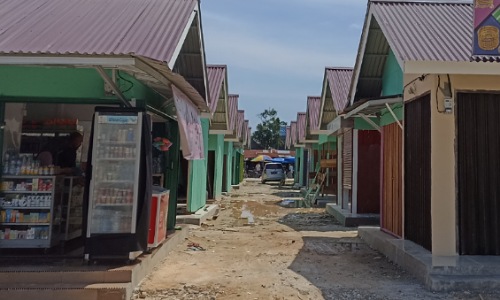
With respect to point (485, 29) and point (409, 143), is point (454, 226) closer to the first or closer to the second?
point (409, 143)

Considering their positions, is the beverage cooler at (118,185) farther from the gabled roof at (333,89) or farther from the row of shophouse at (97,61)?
the gabled roof at (333,89)

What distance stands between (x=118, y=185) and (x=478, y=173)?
4926 millimetres

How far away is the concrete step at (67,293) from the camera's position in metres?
4.67

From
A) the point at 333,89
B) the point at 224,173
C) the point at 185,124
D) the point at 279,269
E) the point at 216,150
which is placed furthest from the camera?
the point at 224,173

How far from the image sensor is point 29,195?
5.99m

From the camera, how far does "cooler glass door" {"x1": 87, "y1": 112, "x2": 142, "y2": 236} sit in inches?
210

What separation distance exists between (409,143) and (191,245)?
14.5 feet

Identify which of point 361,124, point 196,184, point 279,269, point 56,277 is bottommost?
point 279,269

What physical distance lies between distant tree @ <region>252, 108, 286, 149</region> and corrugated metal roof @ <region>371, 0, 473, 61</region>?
59.3m

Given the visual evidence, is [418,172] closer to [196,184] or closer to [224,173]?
[196,184]

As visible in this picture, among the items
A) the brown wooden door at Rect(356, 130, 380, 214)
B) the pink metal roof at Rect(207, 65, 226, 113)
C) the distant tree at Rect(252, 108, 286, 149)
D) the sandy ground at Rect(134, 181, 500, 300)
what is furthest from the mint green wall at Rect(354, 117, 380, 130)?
the distant tree at Rect(252, 108, 286, 149)

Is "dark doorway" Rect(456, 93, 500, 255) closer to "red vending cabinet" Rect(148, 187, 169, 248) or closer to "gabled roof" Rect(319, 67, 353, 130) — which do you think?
"red vending cabinet" Rect(148, 187, 169, 248)

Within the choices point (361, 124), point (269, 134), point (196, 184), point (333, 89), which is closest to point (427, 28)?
point (361, 124)

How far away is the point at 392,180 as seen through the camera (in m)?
8.23
